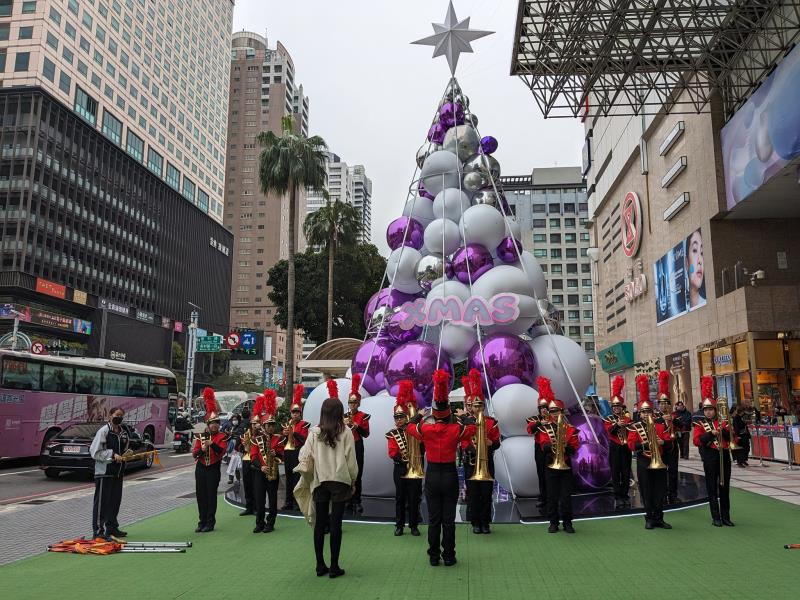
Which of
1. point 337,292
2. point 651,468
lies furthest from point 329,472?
point 337,292

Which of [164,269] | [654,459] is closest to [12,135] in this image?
[164,269]

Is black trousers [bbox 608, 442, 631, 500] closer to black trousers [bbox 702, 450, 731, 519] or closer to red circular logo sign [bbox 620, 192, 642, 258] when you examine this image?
black trousers [bbox 702, 450, 731, 519]

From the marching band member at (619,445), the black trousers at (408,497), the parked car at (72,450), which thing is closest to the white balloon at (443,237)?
the marching band member at (619,445)

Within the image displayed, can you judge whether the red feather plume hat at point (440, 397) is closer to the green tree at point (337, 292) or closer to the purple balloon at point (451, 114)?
the purple balloon at point (451, 114)

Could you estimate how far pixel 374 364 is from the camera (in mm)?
11406

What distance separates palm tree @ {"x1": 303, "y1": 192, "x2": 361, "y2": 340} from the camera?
3581 cm

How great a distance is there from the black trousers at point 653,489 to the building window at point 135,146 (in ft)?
230

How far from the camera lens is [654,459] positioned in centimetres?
784

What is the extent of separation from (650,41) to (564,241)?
69.6 meters

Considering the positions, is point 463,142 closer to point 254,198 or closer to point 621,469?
point 621,469

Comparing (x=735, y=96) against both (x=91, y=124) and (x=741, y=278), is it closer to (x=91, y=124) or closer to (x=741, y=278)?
(x=741, y=278)

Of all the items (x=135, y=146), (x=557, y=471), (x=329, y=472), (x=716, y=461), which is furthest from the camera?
(x=135, y=146)

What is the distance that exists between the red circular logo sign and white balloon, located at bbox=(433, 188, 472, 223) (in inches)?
1056

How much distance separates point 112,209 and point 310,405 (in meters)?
59.9
